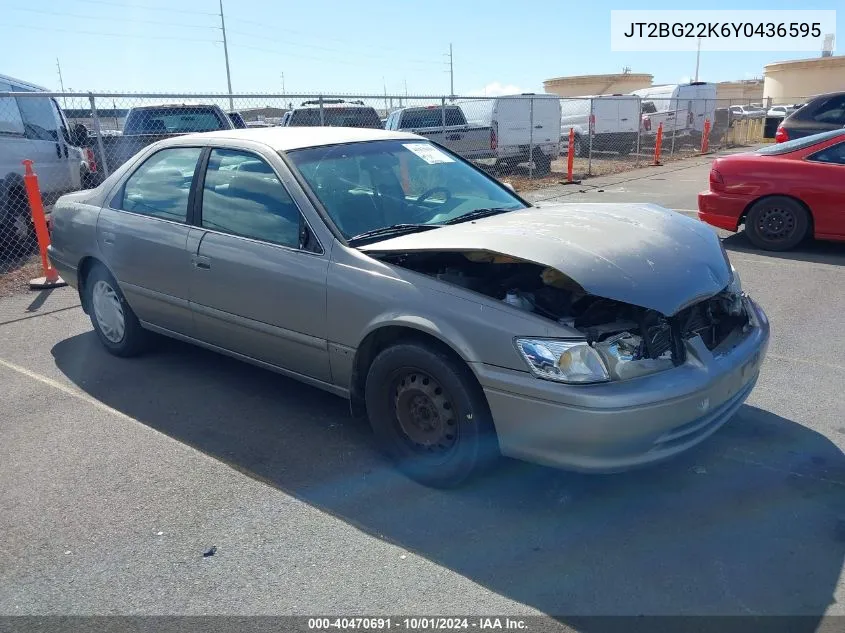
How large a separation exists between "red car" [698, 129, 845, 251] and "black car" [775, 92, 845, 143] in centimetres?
525

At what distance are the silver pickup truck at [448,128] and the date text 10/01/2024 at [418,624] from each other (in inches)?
462

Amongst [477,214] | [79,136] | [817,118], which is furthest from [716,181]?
[79,136]

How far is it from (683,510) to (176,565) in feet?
7.11

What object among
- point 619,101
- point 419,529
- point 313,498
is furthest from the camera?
point 619,101

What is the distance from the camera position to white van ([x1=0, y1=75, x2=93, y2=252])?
839cm

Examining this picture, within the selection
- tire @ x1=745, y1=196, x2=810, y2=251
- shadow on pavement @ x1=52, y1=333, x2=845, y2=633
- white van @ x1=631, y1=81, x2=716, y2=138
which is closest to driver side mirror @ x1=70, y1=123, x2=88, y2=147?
shadow on pavement @ x1=52, y1=333, x2=845, y2=633

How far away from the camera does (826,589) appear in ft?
8.50

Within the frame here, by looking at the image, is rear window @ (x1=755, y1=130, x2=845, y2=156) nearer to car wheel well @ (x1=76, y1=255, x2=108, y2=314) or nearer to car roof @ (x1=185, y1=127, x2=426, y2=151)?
car roof @ (x1=185, y1=127, x2=426, y2=151)

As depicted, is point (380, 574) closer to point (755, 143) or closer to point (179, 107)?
point (179, 107)

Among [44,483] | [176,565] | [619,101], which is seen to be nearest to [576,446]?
[176,565]

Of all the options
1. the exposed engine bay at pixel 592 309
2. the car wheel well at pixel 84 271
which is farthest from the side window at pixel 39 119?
the exposed engine bay at pixel 592 309

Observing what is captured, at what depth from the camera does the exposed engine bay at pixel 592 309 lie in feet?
9.86

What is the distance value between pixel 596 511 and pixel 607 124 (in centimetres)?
2060

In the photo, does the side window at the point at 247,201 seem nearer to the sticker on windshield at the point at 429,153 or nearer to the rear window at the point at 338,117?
the sticker on windshield at the point at 429,153
